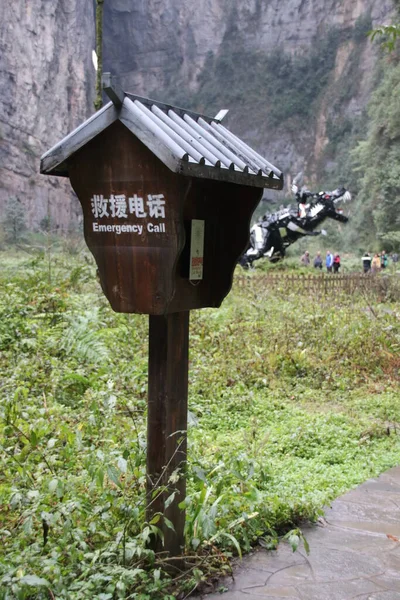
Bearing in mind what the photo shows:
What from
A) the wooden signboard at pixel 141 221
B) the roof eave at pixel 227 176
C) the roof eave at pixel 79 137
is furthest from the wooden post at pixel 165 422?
the roof eave at pixel 79 137

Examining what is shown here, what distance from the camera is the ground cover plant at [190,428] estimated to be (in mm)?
2738

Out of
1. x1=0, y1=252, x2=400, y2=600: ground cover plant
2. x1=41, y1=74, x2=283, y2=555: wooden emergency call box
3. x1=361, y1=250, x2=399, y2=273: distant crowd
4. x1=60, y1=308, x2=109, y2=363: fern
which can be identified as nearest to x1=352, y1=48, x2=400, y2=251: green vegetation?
x1=361, y1=250, x2=399, y2=273: distant crowd

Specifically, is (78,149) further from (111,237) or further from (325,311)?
(325,311)

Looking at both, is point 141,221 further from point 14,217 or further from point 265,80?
point 265,80

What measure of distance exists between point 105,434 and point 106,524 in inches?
45.1

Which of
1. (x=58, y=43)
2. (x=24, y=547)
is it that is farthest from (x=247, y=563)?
(x=58, y=43)

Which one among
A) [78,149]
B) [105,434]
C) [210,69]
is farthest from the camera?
[210,69]

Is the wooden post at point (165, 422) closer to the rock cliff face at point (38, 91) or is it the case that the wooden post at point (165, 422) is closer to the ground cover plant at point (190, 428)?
the ground cover plant at point (190, 428)

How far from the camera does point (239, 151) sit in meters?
2.98

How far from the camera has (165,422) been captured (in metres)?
2.82

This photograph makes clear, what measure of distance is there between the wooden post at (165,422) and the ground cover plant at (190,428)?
10cm

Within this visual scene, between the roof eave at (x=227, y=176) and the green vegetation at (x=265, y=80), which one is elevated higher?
the green vegetation at (x=265, y=80)

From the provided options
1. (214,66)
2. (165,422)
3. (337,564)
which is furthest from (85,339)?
(214,66)

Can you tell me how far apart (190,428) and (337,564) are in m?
2.16
